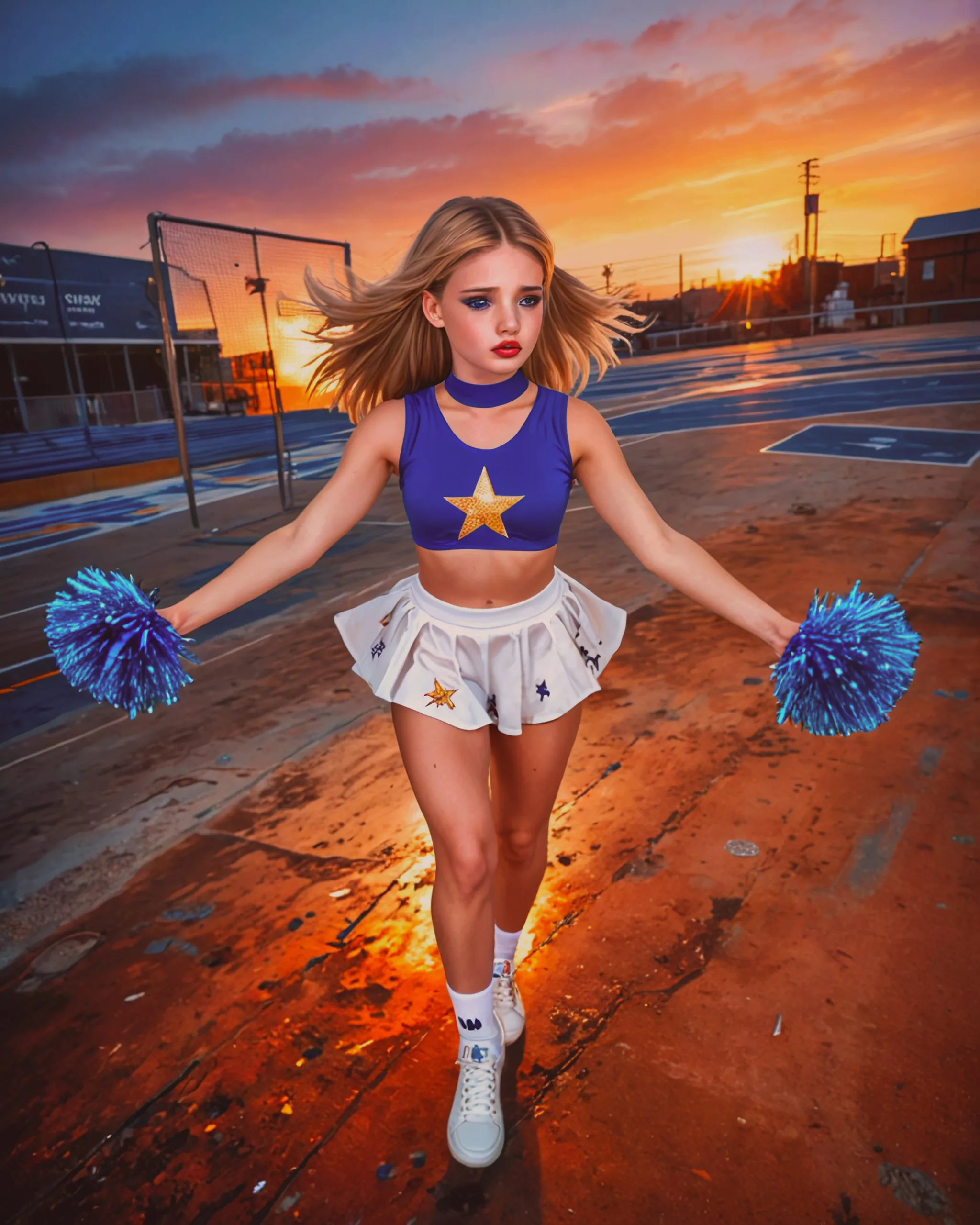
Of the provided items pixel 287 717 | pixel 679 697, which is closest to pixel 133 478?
pixel 287 717

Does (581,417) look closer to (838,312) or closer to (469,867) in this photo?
(469,867)

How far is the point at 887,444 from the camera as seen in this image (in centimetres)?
996

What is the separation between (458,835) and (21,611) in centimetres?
640

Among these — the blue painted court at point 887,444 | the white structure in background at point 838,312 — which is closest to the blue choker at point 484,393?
the blue painted court at point 887,444

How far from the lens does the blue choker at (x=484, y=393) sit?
75.3 inches

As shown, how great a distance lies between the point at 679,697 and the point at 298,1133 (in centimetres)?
257

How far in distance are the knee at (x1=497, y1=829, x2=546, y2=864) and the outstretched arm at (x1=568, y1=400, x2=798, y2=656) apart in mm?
731

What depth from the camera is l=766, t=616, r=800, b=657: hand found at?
1808 millimetres

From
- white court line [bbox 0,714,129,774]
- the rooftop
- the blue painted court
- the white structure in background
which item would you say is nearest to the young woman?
white court line [bbox 0,714,129,774]

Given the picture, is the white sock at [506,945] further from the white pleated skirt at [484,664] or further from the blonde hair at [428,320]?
the blonde hair at [428,320]

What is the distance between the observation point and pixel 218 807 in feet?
10.7

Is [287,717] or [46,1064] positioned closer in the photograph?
[46,1064]

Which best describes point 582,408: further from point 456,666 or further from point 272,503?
point 272,503

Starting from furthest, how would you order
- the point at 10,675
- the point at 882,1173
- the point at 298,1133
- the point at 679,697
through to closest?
the point at 10,675 < the point at 679,697 < the point at 298,1133 < the point at 882,1173
